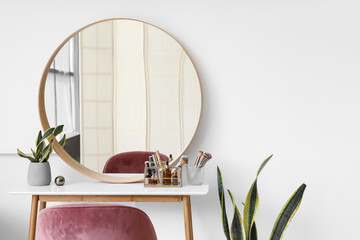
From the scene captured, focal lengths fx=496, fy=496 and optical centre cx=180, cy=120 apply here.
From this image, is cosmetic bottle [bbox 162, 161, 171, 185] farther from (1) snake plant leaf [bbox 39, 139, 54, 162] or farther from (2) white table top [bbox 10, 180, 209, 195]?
(1) snake plant leaf [bbox 39, 139, 54, 162]

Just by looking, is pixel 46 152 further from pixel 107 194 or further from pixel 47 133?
pixel 107 194

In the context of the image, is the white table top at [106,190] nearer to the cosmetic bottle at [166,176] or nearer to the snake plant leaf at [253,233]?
the cosmetic bottle at [166,176]

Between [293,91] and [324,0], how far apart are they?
1.63 feet

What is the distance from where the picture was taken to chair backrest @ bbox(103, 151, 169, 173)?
2600 mm

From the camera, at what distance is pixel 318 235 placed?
104 inches

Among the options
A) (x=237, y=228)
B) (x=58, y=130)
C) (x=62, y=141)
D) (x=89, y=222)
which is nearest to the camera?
(x=89, y=222)

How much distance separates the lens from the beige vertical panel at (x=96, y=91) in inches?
103

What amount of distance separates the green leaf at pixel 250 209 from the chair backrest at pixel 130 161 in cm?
48

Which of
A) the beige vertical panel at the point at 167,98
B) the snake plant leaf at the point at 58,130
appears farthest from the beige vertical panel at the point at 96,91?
the beige vertical panel at the point at 167,98

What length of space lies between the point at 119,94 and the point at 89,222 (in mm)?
1071

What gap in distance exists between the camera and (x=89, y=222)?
1656mm

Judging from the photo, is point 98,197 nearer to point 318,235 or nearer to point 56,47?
point 56,47

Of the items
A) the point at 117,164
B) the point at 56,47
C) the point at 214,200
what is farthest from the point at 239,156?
the point at 56,47

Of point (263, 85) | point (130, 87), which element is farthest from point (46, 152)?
point (263, 85)
